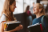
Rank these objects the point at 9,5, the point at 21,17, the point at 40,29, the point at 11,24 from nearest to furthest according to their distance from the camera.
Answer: the point at 11,24, the point at 9,5, the point at 40,29, the point at 21,17

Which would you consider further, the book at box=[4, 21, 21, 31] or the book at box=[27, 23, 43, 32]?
the book at box=[27, 23, 43, 32]

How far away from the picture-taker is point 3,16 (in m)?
1.14

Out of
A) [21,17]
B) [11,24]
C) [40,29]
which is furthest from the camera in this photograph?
[21,17]

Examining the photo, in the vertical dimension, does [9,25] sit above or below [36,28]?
above

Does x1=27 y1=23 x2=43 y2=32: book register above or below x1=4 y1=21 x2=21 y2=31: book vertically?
below

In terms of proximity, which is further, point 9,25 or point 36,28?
point 36,28

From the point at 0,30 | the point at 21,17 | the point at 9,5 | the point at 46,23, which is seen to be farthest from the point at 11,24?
the point at 21,17

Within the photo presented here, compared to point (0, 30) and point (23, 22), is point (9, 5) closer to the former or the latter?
point (0, 30)

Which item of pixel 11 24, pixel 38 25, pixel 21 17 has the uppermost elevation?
pixel 11 24

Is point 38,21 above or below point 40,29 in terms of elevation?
above

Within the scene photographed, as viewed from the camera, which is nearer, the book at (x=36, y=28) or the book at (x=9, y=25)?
the book at (x=9, y=25)

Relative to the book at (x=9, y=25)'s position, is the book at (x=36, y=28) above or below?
below

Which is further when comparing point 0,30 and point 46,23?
point 46,23

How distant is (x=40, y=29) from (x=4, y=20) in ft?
1.95
